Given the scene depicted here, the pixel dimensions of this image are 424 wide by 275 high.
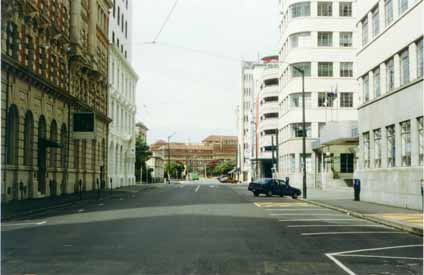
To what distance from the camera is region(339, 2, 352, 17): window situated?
230 feet

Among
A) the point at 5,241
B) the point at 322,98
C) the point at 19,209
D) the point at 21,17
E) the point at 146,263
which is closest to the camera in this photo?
the point at 146,263

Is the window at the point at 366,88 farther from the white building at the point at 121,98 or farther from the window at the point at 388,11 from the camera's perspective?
the white building at the point at 121,98

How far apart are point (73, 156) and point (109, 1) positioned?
21611mm

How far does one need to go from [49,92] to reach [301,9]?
122 ft

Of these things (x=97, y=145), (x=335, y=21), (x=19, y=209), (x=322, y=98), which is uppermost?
(x=335, y=21)

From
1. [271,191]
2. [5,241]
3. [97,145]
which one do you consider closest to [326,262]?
[5,241]

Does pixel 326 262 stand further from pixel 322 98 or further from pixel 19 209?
pixel 322 98

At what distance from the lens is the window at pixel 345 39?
69.8 metres

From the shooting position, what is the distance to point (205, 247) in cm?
1410

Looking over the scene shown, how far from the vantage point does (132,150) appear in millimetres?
84750

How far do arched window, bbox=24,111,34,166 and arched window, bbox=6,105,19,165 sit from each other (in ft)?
7.51

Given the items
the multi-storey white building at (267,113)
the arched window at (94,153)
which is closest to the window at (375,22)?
the arched window at (94,153)

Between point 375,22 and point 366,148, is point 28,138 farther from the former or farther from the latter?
point 375,22

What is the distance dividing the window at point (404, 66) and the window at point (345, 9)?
40496 millimetres
